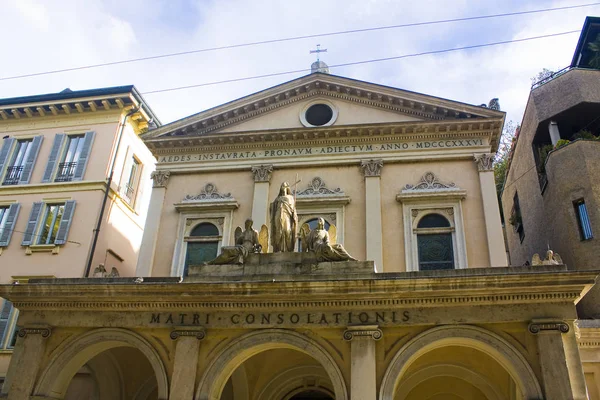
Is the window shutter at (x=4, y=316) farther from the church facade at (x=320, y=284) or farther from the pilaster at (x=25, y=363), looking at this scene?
the pilaster at (x=25, y=363)

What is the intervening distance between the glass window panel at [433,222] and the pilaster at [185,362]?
9.45 meters

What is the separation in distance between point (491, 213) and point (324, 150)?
6.36 metres

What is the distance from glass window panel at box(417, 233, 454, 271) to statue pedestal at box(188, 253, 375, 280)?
6.25m

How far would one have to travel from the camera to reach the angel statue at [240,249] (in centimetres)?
1381

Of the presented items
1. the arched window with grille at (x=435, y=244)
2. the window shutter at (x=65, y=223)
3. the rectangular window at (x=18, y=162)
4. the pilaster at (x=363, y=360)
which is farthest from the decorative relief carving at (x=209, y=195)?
the pilaster at (x=363, y=360)

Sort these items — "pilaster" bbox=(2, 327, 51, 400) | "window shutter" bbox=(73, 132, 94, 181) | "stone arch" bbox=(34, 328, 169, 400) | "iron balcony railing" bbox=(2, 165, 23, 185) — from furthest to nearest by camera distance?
"iron balcony railing" bbox=(2, 165, 23, 185)
"window shutter" bbox=(73, 132, 94, 181)
"stone arch" bbox=(34, 328, 169, 400)
"pilaster" bbox=(2, 327, 51, 400)

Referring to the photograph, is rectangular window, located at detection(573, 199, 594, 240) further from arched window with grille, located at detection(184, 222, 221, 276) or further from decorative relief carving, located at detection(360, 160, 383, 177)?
arched window with grille, located at detection(184, 222, 221, 276)

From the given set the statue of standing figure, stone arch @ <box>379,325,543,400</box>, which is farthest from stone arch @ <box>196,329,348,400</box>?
the statue of standing figure

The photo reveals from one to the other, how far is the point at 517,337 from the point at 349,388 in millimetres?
3663

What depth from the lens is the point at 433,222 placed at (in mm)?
19391

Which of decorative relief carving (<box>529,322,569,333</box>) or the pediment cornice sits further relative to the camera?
the pediment cornice

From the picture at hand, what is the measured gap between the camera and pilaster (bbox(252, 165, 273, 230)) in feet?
66.7

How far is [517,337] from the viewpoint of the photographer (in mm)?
11789

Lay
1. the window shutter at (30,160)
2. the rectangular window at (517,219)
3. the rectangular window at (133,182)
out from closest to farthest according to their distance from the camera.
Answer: the window shutter at (30,160) → the rectangular window at (133,182) → the rectangular window at (517,219)
